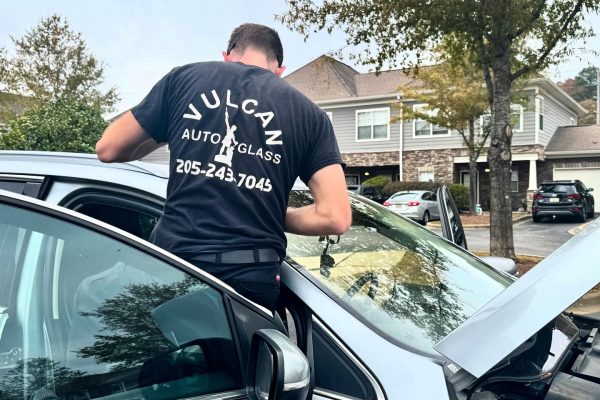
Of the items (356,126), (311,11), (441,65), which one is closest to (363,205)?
(311,11)

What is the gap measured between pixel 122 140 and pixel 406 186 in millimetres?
22274

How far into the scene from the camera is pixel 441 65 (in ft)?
61.7

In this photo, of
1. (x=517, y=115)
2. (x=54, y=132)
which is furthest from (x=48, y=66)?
(x=517, y=115)

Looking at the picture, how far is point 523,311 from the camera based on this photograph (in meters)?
1.30

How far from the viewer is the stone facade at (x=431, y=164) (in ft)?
79.1

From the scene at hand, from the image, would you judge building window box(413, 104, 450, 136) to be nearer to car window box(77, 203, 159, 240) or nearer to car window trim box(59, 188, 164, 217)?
car window box(77, 203, 159, 240)

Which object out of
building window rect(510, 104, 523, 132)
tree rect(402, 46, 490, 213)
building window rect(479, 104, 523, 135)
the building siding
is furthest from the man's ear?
the building siding

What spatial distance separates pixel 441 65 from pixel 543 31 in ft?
34.0

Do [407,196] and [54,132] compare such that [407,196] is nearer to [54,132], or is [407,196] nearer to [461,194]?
[461,194]

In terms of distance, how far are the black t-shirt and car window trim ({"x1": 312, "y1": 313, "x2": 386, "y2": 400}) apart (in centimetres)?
29

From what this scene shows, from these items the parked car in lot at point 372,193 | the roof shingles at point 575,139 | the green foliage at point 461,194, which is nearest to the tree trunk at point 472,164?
the green foliage at point 461,194

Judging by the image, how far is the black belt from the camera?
156 centimetres

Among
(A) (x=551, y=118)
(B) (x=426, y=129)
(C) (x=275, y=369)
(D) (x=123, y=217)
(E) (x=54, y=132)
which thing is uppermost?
(A) (x=551, y=118)

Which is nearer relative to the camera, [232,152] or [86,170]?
[232,152]
